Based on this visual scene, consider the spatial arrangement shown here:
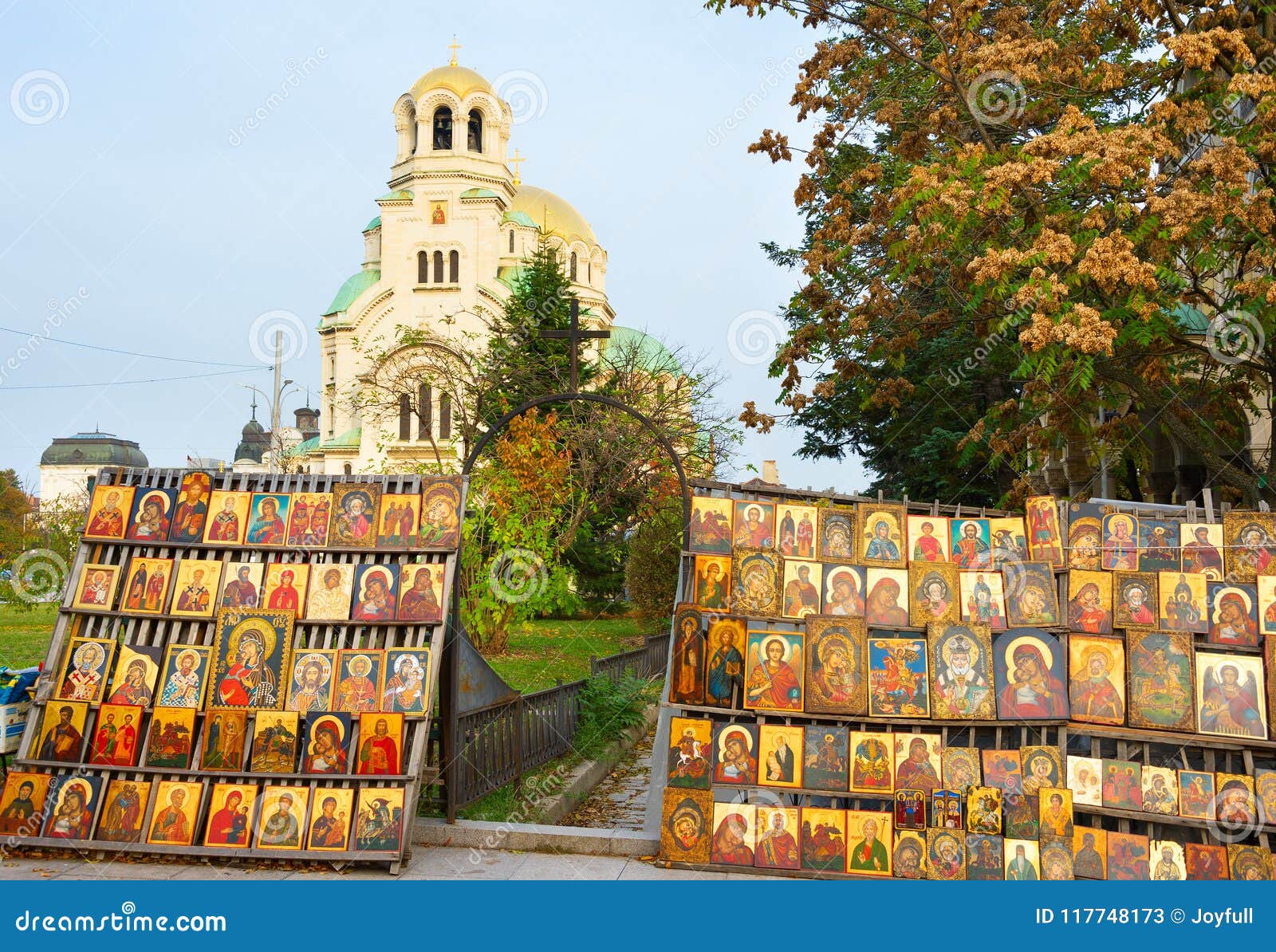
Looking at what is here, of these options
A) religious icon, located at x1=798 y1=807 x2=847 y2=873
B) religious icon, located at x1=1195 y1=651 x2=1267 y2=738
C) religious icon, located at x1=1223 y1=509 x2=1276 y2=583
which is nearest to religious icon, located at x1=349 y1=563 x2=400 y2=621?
religious icon, located at x1=798 y1=807 x2=847 y2=873

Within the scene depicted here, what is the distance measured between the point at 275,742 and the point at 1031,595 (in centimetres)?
528

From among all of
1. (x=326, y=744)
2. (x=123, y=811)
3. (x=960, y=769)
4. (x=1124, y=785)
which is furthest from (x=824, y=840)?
(x=123, y=811)

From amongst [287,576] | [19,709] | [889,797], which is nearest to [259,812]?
[287,576]

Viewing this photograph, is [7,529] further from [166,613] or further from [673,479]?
[166,613]

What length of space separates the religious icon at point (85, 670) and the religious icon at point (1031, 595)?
6379 millimetres

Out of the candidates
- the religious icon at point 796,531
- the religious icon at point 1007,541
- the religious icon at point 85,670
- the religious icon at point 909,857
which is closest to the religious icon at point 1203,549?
the religious icon at point 1007,541

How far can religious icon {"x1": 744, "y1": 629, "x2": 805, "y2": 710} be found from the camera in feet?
23.7

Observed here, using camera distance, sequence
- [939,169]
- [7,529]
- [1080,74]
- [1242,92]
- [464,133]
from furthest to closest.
Result: [464,133] < [7,529] < [1080,74] < [939,169] < [1242,92]

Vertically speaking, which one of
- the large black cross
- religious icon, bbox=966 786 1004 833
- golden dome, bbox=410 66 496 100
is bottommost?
religious icon, bbox=966 786 1004 833

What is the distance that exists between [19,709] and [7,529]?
1859 cm

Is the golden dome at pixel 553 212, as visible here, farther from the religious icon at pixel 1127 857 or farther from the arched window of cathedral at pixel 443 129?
the religious icon at pixel 1127 857

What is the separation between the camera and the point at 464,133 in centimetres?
4781

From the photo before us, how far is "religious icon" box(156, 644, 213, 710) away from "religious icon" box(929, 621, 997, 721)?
5052 mm

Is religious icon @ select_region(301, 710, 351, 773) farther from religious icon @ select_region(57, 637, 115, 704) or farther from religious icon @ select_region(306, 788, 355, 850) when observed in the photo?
religious icon @ select_region(57, 637, 115, 704)
